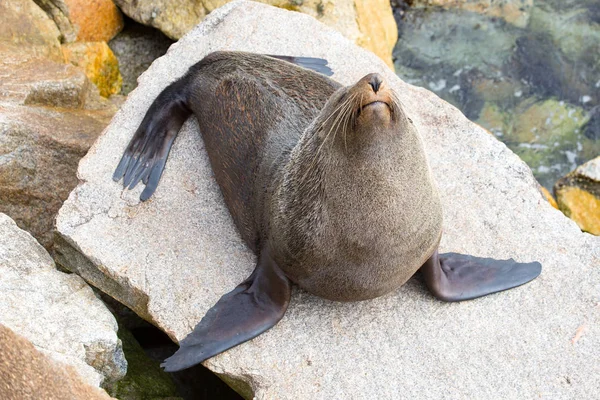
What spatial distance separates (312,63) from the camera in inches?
234

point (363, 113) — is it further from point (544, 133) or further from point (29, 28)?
point (544, 133)

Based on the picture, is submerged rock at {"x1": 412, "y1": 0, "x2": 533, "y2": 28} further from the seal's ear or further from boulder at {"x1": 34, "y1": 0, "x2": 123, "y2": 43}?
the seal's ear

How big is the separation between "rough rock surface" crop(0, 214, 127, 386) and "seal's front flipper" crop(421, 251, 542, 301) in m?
1.95

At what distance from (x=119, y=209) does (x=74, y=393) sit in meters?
1.88

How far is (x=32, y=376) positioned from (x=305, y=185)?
1678 mm

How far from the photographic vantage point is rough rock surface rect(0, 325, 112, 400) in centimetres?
333

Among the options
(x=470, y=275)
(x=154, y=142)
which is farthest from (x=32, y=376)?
(x=470, y=275)

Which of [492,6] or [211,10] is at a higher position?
[211,10]

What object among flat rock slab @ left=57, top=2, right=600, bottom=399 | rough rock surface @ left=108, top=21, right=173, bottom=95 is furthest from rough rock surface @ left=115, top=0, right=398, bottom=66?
flat rock slab @ left=57, top=2, right=600, bottom=399

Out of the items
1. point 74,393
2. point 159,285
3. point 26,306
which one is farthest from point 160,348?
point 74,393

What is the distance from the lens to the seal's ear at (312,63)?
233 inches

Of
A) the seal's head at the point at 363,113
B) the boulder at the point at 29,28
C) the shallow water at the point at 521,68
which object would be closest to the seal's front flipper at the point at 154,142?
the boulder at the point at 29,28

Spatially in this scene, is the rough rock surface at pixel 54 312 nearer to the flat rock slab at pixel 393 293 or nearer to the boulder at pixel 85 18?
the flat rock slab at pixel 393 293

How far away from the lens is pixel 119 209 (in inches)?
202
